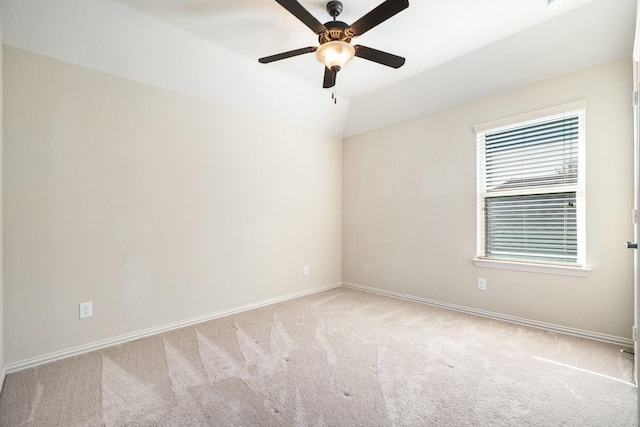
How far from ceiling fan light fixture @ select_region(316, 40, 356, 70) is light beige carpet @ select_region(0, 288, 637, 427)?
84.5 inches

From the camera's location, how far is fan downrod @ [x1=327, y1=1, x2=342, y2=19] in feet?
7.24

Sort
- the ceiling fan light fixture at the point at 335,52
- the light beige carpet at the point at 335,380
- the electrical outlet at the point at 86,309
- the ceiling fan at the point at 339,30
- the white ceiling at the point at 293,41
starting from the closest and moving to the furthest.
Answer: the light beige carpet at the point at 335,380 → the ceiling fan at the point at 339,30 → the ceiling fan light fixture at the point at 335,52 → the white ceiling at the point at 293,41 → the electrical outlet at the point at 86,309

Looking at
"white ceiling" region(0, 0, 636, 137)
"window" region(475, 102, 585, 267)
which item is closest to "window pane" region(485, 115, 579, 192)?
"window" region(475, 102, 585, 267)

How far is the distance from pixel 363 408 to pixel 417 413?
29 centimetres

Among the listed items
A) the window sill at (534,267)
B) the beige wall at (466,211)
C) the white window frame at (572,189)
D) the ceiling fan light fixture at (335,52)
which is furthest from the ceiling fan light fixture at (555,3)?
the window sill at (534,267)

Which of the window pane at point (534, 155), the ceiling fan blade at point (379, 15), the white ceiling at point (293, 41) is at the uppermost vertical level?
the white ceiling at point (293, 41)

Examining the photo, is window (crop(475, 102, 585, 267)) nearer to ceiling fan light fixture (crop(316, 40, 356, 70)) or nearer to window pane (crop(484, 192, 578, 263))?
window pane (crop(484, 192, 578, 263))

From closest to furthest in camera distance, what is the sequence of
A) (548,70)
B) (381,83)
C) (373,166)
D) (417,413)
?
(417,413)
(548,70)
(381,83)
(373,166)

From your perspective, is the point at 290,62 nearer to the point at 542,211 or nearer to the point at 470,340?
the point at 542,211

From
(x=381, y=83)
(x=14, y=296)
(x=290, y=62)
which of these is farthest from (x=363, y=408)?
(x=381, y=83)

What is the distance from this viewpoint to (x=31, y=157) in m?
2.21

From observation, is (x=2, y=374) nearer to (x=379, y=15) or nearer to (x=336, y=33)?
(x=336, y=33)

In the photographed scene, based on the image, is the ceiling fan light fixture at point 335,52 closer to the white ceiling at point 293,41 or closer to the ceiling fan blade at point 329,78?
the ceiling fan blade at point 329,78

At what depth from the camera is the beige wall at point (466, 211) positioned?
2486mm
